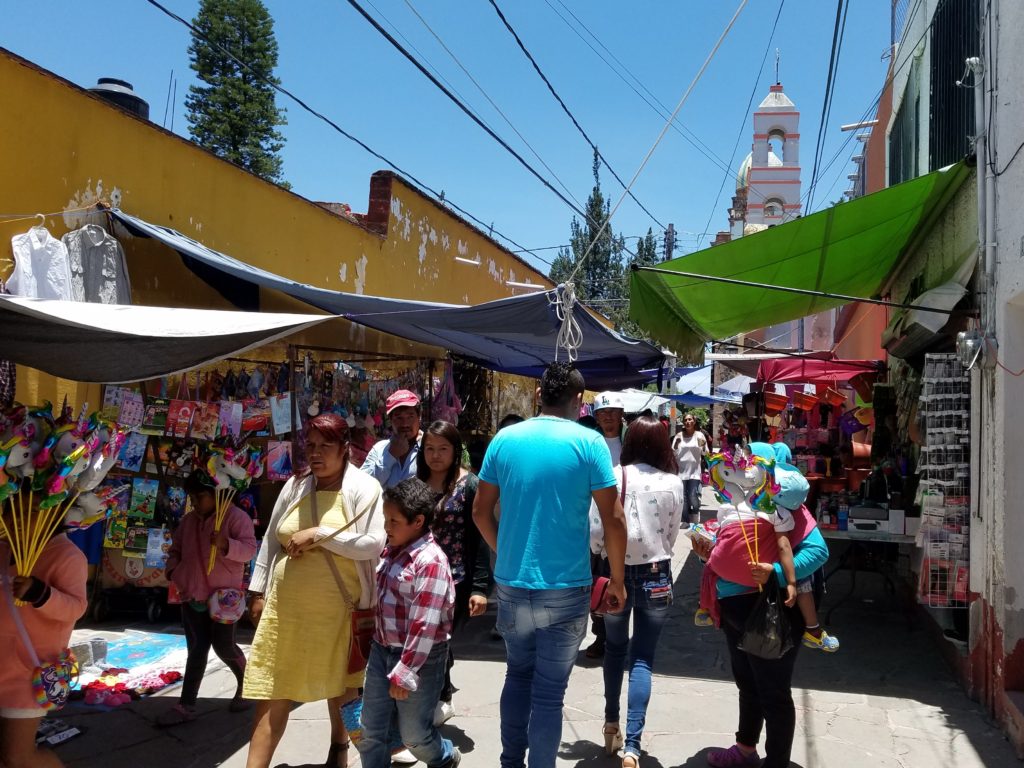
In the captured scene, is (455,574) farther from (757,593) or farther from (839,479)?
(839,479)

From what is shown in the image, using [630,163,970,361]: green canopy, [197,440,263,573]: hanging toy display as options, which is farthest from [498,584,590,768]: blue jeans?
[630,163,970,361]: green canopy

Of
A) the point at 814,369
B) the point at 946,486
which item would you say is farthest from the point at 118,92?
the point at 814,369

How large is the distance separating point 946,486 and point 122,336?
4672 millimetres

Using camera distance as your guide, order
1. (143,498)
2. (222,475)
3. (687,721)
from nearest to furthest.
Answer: (222,475) → (687,721) → (143,498)

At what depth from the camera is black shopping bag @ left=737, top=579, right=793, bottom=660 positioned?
3.59 metres

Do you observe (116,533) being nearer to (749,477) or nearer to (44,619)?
(44,619)

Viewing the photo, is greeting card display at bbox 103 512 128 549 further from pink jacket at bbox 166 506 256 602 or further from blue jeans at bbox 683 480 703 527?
blue jeans at bbox 683 480 703 527

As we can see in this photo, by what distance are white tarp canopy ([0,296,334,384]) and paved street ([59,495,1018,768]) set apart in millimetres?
1868

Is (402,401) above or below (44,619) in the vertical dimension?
above

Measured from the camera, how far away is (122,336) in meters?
Result: 3.48

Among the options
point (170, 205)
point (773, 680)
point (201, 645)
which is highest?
point (170, 205)

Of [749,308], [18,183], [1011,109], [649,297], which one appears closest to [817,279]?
[749,308]

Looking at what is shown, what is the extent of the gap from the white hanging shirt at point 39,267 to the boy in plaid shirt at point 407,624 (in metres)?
2.97

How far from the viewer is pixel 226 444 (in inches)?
185
